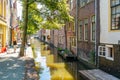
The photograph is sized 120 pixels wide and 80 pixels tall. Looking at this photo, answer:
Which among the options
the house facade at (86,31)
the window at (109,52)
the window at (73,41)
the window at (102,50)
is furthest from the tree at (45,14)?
the window at (109,52)

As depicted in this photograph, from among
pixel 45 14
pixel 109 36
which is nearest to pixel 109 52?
pixel 109 36

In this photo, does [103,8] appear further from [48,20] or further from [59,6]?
[48,20]

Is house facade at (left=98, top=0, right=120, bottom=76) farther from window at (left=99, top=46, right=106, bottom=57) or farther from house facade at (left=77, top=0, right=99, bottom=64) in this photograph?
house facade at (left=77, top=0, right=99, bottom=64)

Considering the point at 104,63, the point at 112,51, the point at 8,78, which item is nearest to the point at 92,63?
the point at 104,63

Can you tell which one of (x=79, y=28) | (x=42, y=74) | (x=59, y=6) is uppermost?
(x=59, y=6)

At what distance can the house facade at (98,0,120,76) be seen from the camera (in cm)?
1320

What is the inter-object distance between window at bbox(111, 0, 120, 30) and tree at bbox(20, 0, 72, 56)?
27.4 ft

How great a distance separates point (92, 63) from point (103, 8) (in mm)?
4527

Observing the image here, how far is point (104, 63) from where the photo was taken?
49.4 feet

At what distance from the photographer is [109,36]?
14.1 metres

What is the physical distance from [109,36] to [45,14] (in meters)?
10.1

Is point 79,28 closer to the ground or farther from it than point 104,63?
farther from it

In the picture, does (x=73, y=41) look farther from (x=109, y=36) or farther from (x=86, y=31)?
(x=109, y=36)

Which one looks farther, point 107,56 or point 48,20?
point 48,20
